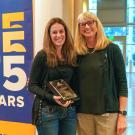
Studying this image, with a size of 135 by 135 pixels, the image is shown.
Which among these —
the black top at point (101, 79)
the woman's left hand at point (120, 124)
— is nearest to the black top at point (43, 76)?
the black top at point (101, 79)

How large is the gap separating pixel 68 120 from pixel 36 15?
1.35m

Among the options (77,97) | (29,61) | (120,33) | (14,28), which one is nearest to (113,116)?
(77,97)

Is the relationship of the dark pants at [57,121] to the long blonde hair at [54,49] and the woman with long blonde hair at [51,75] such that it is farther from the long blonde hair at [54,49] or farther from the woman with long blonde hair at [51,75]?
the long blonde hair at [54,49]

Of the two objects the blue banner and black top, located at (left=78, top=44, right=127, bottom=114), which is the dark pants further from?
the blue banner

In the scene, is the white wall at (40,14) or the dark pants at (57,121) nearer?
the dark pants at (57,121)

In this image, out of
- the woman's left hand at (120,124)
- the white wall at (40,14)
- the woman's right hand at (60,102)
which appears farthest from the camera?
the white wall at (40,14)

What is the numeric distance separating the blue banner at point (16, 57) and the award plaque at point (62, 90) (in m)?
1.10

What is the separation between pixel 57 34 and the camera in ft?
8.83

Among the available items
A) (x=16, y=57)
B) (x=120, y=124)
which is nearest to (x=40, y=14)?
(x=16, y=57)

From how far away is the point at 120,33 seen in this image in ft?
70.9

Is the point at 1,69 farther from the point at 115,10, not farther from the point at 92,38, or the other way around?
the point at 115,10

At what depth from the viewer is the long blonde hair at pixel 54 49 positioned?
2.68 m

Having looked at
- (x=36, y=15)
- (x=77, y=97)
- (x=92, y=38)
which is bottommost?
(x=77, y=97)

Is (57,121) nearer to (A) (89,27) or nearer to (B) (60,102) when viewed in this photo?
(B) (60,102)
